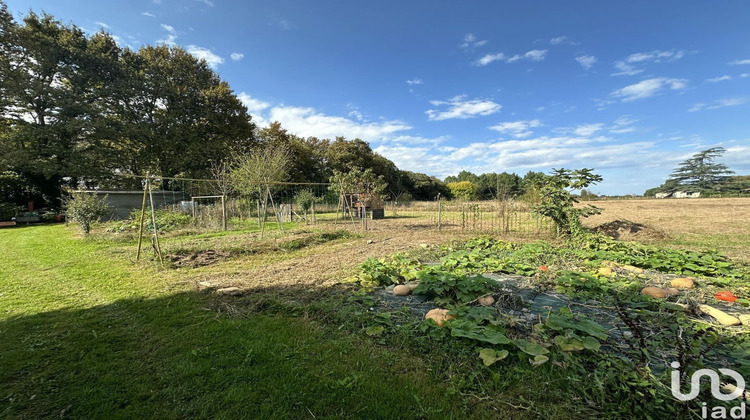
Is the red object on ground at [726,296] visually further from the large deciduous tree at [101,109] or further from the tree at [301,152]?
the tree at [301,152]

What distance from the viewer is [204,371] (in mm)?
2357

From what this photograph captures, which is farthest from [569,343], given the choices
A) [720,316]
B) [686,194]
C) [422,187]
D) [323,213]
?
[422,187]

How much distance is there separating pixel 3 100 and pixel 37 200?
623 centimetres

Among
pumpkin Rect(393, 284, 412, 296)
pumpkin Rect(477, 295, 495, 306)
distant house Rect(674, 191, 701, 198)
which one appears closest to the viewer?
pumpkin Rect(477, 295, 495, 306)

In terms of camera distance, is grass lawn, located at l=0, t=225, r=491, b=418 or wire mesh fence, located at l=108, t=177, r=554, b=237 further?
wire mesh fence, located at l=108, t=177, r=554, b=237

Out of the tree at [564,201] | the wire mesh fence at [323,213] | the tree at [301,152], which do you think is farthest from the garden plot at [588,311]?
the tree at [301,152]

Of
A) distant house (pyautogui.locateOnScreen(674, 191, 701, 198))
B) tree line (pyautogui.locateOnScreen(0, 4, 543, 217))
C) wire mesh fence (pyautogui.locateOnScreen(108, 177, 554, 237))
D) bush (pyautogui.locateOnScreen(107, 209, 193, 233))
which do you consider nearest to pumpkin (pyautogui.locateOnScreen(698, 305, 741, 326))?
wire mesh fence (pyautogui.locateOnScreen(108, 177, 554, 237))

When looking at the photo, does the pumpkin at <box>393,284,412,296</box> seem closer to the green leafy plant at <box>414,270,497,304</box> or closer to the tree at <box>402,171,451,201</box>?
the green leafy plant at <box>414,270,497,304</box>

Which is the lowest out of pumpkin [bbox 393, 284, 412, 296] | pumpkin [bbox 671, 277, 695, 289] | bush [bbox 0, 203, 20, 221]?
pumpkin [bbox 393, 284, 412, 296]

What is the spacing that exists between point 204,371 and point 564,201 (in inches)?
357

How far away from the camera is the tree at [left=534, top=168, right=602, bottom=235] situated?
25.5 ft

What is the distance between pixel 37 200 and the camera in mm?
18953

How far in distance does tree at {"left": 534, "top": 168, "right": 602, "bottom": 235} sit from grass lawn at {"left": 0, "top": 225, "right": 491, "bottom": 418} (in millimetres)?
7474

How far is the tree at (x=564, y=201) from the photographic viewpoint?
306 inches
